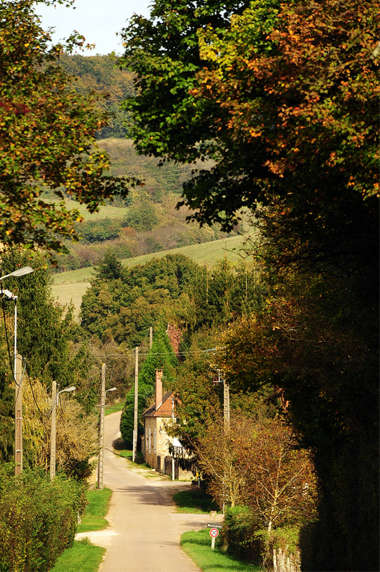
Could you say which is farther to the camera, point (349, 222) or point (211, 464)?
point (211, 464)

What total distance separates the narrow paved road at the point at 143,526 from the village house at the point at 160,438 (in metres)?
2.37

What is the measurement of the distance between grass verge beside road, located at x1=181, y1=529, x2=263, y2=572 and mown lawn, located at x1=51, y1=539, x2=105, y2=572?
11.1 ft

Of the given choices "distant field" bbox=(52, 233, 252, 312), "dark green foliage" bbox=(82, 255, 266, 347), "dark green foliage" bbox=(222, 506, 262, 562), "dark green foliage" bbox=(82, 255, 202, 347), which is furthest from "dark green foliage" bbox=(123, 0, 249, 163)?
"distant field" bbox=(52, 233, 252, 312)

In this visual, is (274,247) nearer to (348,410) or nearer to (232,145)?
(232,145)

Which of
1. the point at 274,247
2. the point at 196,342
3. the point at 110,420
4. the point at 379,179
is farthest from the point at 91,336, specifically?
the point at 379,179

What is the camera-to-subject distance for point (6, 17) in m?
17.1

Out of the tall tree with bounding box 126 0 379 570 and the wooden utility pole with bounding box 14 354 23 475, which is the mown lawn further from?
the tall tree with bounding box 126 0 379 570

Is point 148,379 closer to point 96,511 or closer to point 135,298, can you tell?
point 135,298

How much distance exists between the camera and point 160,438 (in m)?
74.0

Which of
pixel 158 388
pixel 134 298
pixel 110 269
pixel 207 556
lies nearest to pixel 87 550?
pixel 207 556

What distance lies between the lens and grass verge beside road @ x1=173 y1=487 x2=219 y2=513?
50.9 metres

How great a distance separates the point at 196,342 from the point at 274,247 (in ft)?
121

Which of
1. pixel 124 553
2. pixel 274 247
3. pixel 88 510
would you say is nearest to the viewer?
pixel 274 247

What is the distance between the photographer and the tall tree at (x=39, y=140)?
1509 centimetres
